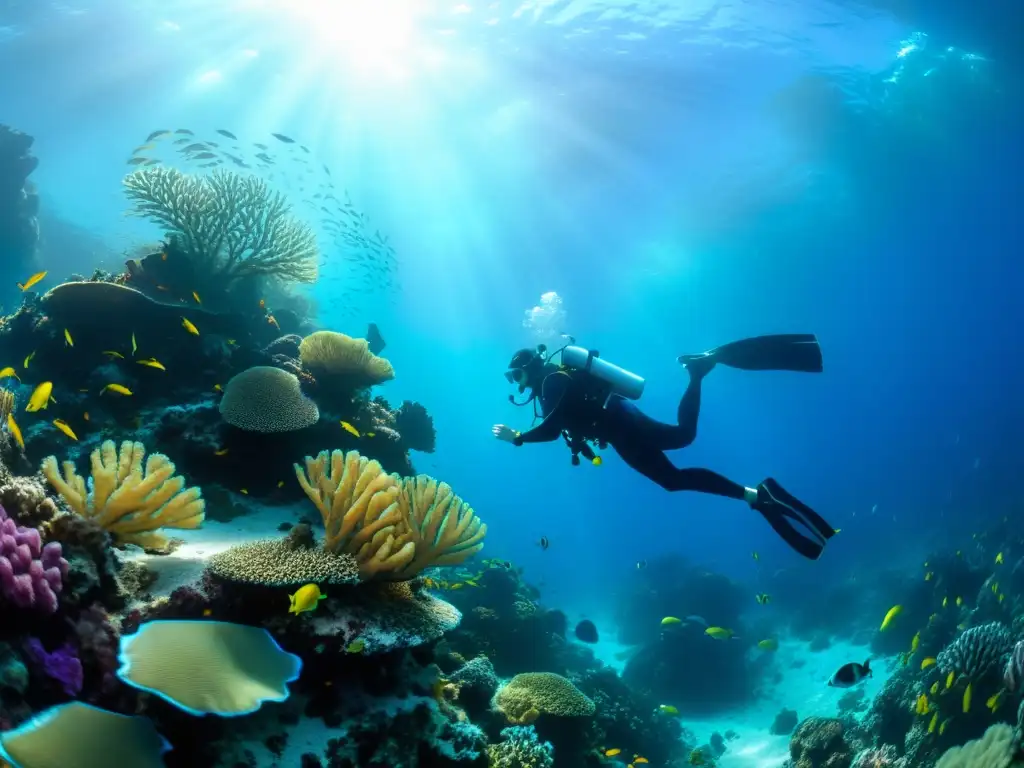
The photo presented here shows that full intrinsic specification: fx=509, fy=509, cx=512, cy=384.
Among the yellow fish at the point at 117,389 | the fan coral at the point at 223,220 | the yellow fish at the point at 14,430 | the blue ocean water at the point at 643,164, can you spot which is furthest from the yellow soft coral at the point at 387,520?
the blue ocean water at the point at 643,164

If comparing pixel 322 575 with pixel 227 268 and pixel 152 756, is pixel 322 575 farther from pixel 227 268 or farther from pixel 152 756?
pixel 227 268

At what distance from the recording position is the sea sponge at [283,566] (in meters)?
3.53

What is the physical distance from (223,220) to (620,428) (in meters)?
7.49

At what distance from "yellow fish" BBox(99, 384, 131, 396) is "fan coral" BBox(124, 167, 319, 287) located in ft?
9.00

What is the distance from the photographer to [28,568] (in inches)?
108

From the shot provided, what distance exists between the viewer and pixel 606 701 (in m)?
10.4

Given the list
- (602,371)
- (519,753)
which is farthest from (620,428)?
(519,753)

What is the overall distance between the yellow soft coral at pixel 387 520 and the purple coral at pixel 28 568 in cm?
156

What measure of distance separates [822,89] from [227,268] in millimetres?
27208

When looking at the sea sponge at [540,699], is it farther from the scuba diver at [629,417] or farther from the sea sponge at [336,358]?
the sea sponge at [336,358]

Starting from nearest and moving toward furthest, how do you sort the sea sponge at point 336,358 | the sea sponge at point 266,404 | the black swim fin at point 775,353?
the sea sponge at point 266,404 → the sea sponge at point 336,358 → the black swim fin at point 775,353

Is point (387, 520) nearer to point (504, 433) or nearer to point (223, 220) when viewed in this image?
point (504, 433)

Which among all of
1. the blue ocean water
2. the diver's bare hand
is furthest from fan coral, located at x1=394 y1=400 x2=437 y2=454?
the blue ocean water

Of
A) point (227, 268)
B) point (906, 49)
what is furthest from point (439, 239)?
point (227, 268)
